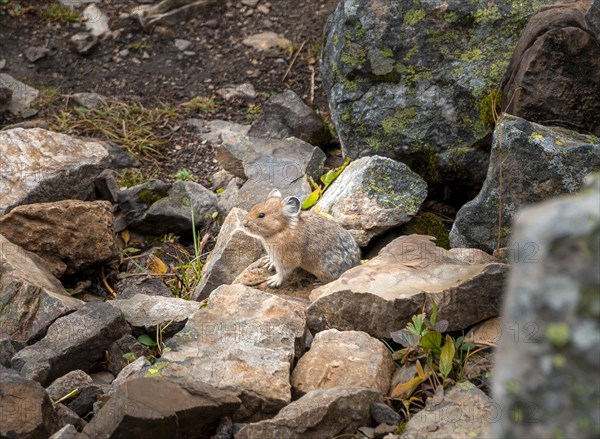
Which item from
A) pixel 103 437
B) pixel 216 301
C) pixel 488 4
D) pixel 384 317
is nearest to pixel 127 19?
pixel 488 4

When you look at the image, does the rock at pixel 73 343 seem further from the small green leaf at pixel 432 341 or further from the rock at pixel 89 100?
the rock at pixel 89 100

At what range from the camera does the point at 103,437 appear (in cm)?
471

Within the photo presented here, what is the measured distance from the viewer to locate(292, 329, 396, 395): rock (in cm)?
566

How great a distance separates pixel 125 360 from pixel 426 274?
8.00 feet

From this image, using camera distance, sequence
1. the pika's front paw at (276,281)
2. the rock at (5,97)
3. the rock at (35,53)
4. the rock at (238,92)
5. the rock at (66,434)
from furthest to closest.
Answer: the rock at (35,53) < the rock at (238,92) < the rock at (5,97) < the pika's front paw at (276,281) < the rock at (66,434)

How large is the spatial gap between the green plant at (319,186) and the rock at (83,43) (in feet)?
17.8

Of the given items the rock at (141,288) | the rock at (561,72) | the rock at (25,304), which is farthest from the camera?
the rock at (141,288)

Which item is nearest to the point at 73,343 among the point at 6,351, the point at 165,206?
the point at 6,351

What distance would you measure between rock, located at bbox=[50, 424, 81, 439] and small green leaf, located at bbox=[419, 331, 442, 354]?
230 cm

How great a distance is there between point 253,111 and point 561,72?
5.55 metres

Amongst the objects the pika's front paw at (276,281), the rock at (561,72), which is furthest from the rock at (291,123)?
the rock at (561,72)

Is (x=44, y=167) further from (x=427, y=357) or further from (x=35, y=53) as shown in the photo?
(x=427, y=357)

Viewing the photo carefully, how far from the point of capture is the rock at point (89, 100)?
12273mm

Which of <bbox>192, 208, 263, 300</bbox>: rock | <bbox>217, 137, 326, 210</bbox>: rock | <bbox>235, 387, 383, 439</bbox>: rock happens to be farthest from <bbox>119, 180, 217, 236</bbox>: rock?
<bbox>235, 387, 383, 439</bbox>: rock
